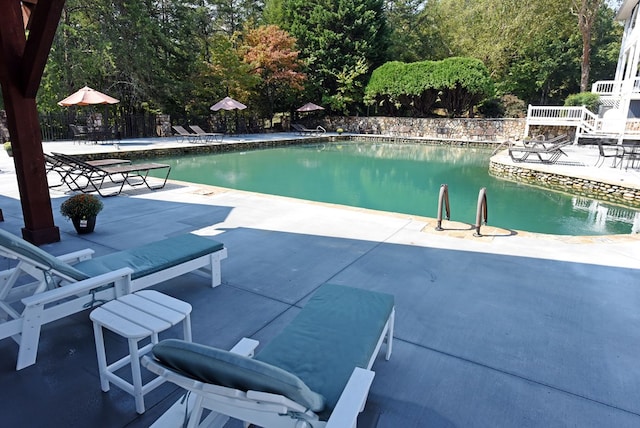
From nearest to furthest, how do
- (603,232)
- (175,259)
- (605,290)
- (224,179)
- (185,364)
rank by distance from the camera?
(185,364)
(175,259)
(605,290)
(603,232)
(224,179)

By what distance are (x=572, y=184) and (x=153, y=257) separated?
34.2ft

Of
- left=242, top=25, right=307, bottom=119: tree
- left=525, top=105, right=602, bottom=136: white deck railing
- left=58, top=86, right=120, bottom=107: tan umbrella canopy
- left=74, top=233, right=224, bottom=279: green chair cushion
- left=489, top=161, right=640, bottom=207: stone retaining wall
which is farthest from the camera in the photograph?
left=242, top=25, right=307, bottom=119: tree

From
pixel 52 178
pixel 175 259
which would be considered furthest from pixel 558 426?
pixel 52 178

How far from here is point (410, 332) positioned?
2680 mm

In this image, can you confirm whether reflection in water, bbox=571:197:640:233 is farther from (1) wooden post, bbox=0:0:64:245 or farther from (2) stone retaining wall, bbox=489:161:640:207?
(1) wooden post, bbox=0:0:64:245

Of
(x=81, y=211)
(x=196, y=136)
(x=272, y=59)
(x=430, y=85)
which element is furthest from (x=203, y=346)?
(x=430, y=85)

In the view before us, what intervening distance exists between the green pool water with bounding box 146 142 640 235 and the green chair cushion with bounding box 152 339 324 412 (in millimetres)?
7016

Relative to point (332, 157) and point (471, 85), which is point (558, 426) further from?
point (471, 85)

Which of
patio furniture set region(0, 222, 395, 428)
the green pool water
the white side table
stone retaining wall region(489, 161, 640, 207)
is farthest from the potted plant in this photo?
stone retaining wall region(489, 161, 640, 207)

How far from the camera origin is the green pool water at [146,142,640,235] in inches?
304

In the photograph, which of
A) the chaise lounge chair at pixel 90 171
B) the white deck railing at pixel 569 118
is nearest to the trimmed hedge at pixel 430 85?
the white deck railing at pixel 569 118

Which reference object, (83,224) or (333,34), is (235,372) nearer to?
(83,224)

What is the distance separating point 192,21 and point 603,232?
1986 cm

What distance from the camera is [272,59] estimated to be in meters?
21.8
